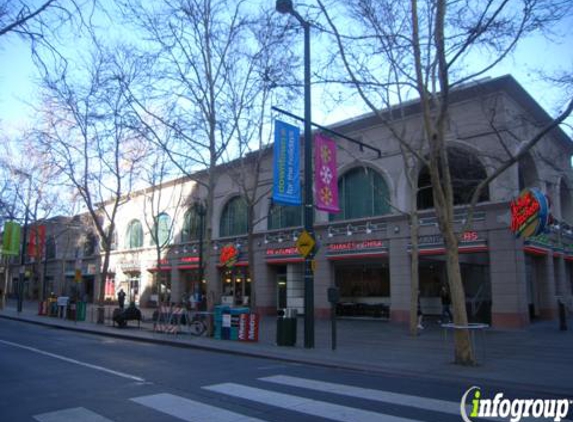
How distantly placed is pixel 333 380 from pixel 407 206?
15.9 m

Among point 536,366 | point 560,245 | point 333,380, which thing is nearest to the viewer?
point 333,380

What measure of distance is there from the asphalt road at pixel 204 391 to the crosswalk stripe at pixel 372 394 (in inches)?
0.7

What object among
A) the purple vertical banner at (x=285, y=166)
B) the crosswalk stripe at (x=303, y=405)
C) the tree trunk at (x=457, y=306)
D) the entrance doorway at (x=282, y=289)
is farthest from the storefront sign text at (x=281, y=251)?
the crosswalk stripe at (x=303, y=405)

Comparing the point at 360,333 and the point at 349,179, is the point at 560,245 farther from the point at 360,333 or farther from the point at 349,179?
the point at 360,333

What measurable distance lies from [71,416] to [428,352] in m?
9.88

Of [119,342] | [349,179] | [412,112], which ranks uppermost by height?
[412,112]

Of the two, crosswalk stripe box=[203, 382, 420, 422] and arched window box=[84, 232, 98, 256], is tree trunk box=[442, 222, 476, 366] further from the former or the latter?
arched window box=[84, 232, 98, 256]

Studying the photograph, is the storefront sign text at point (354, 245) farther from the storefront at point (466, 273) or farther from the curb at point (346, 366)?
the curb at point (346, 366)

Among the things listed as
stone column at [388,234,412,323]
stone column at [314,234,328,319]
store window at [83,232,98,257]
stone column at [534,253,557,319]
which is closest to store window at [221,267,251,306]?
stone column at [314,234,328,319]

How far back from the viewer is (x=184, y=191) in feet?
124

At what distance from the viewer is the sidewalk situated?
10.0 metres

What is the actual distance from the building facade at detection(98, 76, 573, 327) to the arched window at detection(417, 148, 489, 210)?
2.2 inches

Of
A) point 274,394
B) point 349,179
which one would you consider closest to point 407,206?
point 349,179

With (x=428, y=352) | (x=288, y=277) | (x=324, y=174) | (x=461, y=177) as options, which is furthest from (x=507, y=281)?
(x=288, y=277)
